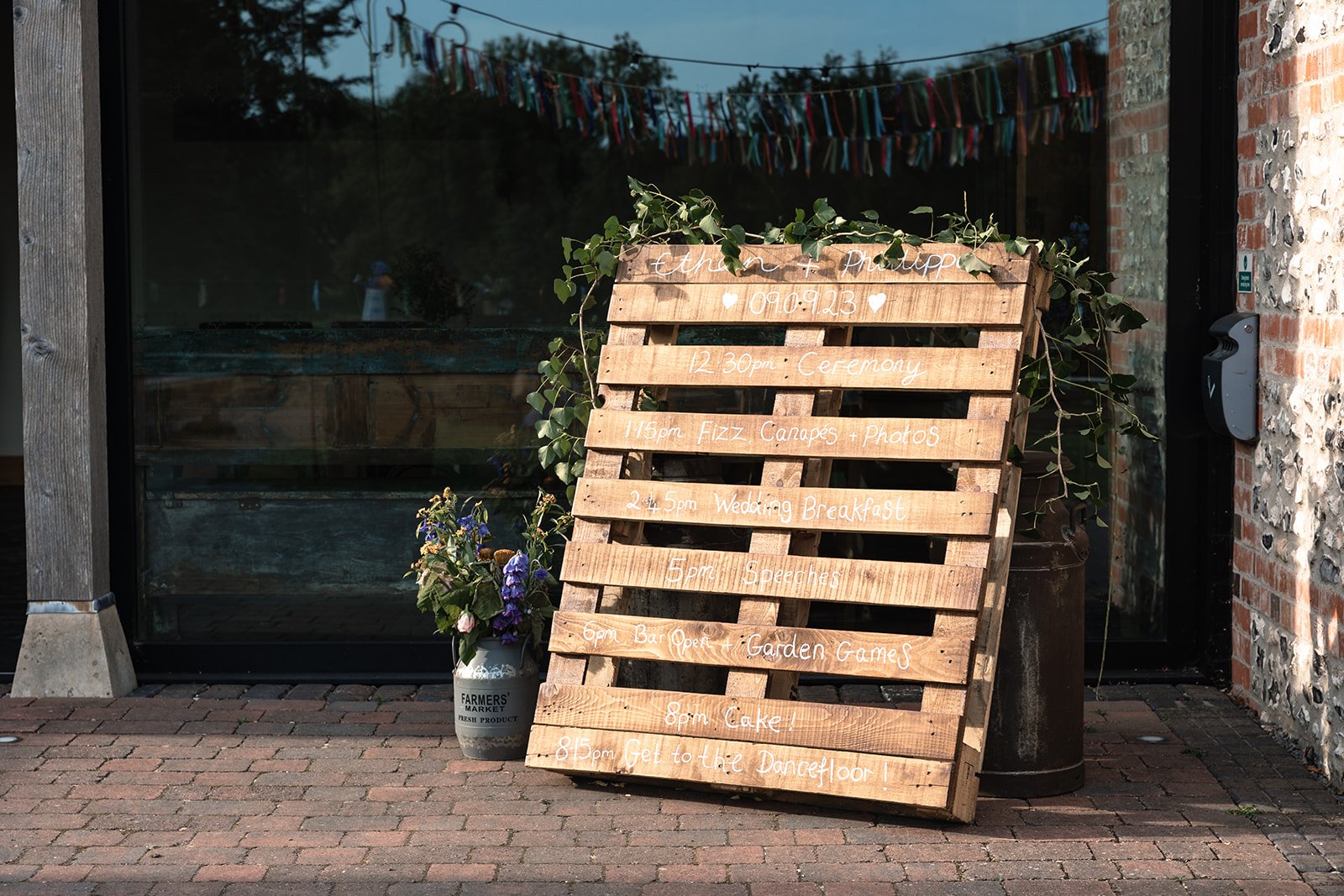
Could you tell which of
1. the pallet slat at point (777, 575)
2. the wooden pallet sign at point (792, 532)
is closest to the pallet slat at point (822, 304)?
the wooden pallet sign at point (792, 532)

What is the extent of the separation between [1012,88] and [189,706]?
3.81 meters

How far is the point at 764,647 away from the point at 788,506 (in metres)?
0.42

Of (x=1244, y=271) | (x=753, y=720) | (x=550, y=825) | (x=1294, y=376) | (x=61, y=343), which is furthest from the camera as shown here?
(x=61, y=343)

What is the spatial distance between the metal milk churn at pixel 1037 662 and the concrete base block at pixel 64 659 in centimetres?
323

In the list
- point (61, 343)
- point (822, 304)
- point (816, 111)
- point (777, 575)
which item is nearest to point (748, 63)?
point (816, 111)

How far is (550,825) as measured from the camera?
14.3 ft

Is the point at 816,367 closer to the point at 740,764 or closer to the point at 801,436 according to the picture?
the point at 801,436

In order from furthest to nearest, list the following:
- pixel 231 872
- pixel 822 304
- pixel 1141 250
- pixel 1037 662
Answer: pixel 1141 250 < pixel 822 304 < pixel 1037 662 < pixel 231 872

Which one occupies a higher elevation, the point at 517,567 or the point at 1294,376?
the point at 1294,376

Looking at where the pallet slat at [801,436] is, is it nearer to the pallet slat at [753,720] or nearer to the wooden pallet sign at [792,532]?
the wooden pallet sign at [792,532]

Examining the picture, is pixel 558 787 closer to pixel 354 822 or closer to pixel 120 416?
pixel 354 822

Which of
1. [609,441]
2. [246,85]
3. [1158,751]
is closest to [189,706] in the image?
[609,441]

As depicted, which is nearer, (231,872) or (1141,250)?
(231,872)

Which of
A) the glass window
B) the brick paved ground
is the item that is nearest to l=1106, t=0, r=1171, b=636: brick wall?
the glass window
